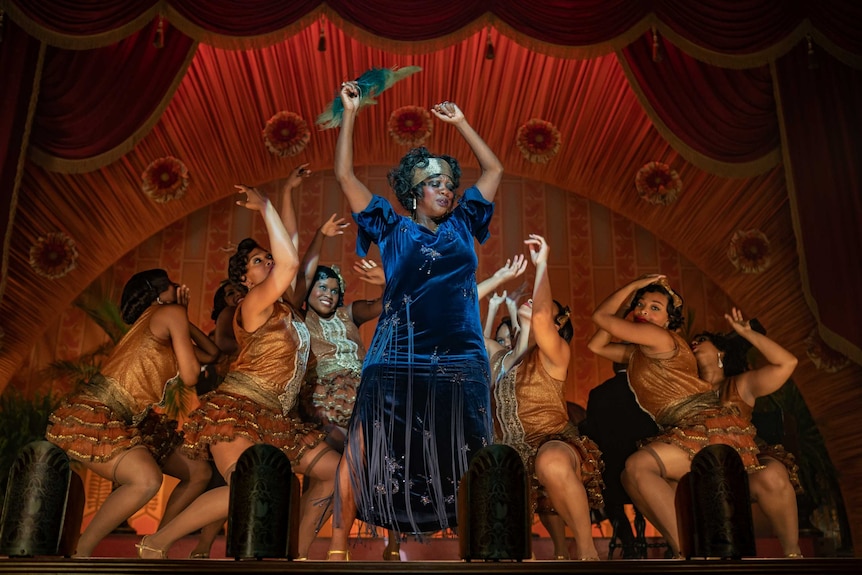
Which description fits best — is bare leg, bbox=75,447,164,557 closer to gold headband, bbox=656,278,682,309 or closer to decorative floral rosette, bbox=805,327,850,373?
gold headband, bbox=656,278,682,309

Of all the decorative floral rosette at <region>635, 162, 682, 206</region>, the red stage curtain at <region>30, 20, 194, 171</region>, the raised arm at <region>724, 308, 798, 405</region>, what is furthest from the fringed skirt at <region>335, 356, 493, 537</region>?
the decorative floral rosette at <region>635, 162, 682, 206</region>

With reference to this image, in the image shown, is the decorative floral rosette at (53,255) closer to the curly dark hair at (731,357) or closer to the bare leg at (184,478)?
the bare leg at (184,478)

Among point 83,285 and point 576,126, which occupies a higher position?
point 576,126

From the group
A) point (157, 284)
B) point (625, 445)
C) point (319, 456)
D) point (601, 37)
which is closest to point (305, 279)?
point (157, 284)

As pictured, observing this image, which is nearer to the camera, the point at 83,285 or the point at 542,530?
the point at 83,285

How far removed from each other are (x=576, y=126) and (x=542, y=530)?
304 cm

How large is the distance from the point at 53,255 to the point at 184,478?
2.55m

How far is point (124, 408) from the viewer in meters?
3.75

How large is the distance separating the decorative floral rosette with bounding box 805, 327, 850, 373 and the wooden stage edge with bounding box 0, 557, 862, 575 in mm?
3722

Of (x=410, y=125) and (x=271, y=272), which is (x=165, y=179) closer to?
(x=410, y=125)

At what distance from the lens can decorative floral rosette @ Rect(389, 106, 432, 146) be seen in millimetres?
6809

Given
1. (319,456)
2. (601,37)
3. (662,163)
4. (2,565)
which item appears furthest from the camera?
(662,163)

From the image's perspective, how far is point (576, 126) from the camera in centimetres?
665

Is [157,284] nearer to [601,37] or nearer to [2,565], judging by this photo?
[2,565]
